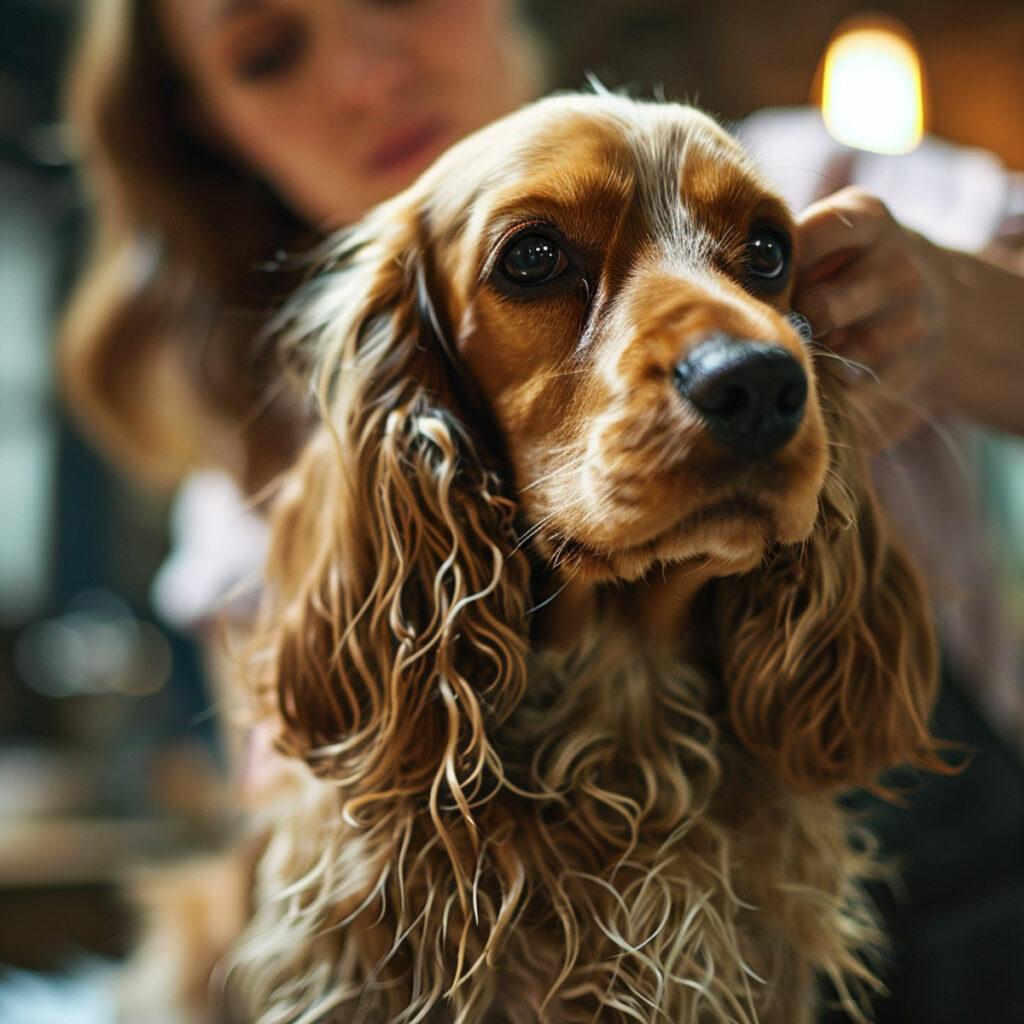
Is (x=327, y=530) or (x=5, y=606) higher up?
(x=327, y=530)

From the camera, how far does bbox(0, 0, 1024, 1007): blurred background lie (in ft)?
4.73

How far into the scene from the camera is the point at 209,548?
115 cm

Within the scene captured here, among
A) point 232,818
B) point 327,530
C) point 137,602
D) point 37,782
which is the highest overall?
point 327,530

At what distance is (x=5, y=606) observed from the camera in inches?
108

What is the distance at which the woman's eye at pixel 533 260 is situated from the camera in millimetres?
529

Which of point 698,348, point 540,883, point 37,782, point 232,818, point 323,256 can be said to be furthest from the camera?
point 37,782

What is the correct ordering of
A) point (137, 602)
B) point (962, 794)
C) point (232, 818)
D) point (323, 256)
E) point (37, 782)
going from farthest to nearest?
point (137, 602), point (37, 782), point (232, 818), point (962, 794), point (323, 256)

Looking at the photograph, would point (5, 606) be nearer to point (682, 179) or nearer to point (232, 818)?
point (232, 818)

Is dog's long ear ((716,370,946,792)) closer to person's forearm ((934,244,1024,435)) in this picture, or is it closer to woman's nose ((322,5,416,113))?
person's forearm ((934,244,1024,435))

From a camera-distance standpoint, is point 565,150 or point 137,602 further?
point 137,602

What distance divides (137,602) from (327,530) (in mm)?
2208

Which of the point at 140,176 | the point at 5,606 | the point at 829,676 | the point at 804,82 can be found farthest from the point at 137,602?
the point at 829,676

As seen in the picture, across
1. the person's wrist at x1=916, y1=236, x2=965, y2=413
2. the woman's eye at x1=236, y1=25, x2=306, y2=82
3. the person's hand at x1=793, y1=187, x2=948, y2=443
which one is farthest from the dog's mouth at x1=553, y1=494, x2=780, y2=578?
the woman's eye at x1=236, y1=25, x2=306, y2=82

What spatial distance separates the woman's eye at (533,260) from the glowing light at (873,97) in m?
0.50
